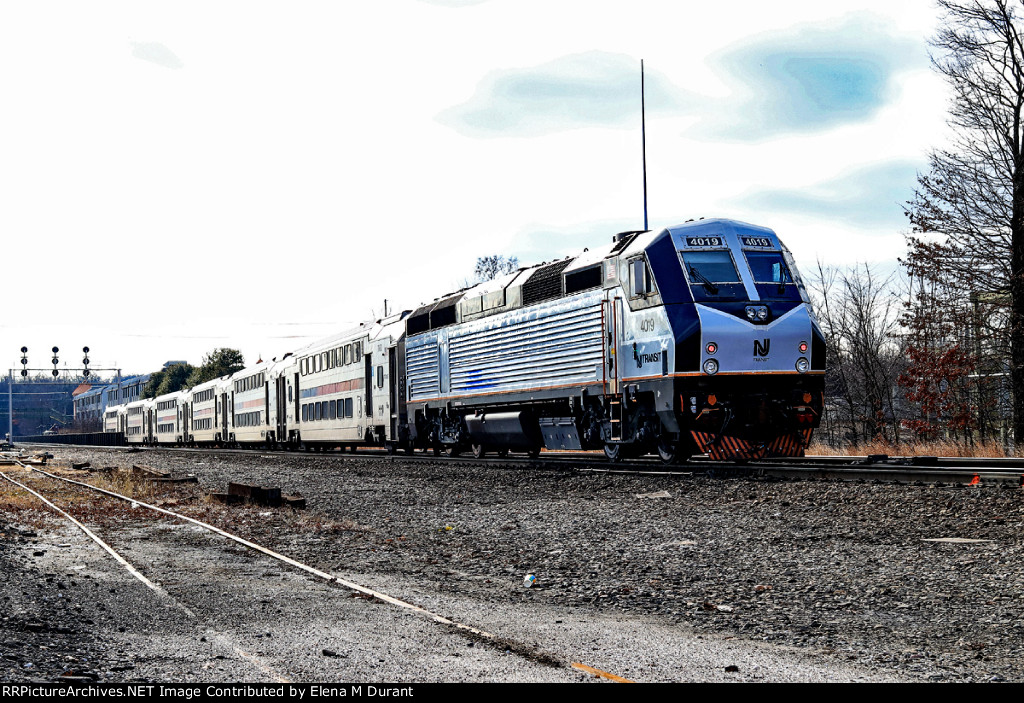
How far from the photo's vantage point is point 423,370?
2633 centimetres

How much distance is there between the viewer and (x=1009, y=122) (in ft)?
84.3

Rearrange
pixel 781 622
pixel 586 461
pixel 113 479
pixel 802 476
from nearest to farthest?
1. pixel 781 622
2. pixel 802 476
3. pixel 586 461
4. pixel 113 479

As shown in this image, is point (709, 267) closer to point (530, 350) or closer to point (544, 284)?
point (544, 284)

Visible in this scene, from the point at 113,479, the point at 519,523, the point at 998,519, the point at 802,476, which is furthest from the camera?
the point at 113,479

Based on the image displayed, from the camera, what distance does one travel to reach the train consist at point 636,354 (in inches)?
624

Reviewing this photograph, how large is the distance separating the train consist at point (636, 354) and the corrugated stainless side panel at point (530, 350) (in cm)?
4

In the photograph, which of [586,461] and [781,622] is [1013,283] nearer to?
[586,461]

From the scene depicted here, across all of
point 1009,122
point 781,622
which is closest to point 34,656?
point 781,622

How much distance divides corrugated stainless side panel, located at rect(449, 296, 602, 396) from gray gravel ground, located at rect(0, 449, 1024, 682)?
17.2 ft

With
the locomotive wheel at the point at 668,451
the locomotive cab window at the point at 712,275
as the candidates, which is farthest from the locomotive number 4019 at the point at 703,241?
the locomotive wheel at the point at 668,451

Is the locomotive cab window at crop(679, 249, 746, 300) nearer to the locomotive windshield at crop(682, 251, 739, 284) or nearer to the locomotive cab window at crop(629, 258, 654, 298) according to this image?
the locomotive windshield at crop(682, 251, 739, 284)

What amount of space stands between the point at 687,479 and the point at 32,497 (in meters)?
12.1

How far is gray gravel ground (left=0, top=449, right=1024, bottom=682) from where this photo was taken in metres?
5.30

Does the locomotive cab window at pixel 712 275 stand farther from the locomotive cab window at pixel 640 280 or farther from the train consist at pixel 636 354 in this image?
the locomotive cab window at pixel 640 280
